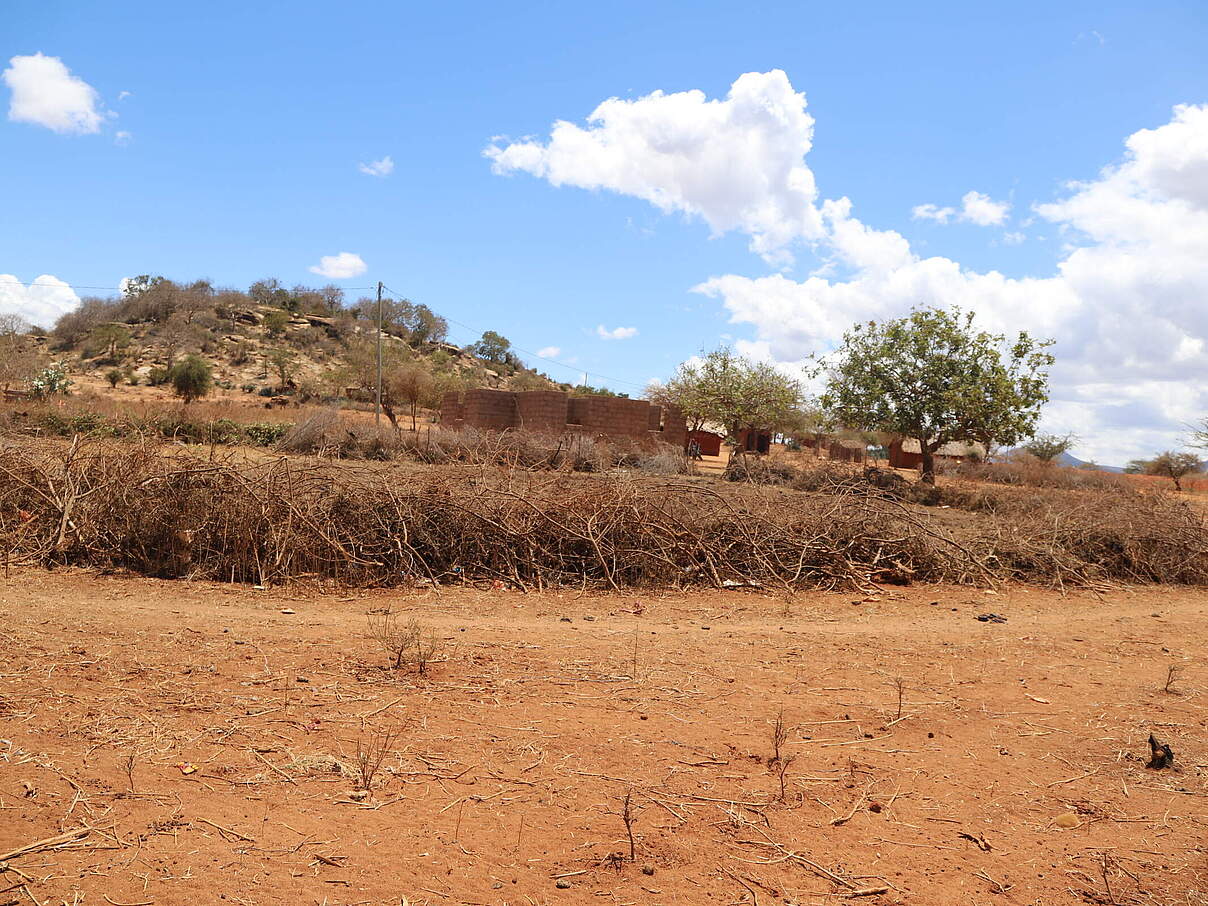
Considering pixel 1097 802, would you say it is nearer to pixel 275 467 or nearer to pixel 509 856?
pixel 509 856

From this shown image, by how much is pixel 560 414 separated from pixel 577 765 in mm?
20173

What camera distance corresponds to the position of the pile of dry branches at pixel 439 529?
27.2 feet

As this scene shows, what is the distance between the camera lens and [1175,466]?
A: 38.4 meters

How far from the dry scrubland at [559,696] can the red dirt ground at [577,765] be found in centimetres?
2

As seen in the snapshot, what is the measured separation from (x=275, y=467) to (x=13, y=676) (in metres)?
4.07

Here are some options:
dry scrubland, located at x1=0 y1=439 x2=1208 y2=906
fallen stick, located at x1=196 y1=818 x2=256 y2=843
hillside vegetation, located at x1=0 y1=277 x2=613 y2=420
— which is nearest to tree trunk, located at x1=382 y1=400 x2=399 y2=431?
hillside vegetation, located at x1=0 y1=277 x2=613 y2=420

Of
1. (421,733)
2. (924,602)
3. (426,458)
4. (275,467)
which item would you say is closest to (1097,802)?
(421,733)

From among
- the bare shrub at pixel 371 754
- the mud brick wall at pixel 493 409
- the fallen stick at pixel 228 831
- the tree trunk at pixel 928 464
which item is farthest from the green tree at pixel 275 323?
the fallen stick at pixel 228 831

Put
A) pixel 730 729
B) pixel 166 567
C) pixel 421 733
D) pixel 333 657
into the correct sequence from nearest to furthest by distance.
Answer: pixel 421 733 → pixel 730 729 → pixel 333 657 → pixel 166 567

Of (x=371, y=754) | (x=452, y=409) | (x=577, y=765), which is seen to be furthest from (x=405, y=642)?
(x=452, y=409)

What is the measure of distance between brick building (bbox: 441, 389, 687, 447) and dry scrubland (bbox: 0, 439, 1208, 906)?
1385cm

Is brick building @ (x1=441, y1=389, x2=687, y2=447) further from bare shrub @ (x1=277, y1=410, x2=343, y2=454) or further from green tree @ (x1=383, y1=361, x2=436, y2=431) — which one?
green tree @ (x1=383, y1=361, x2=436, y2=431)

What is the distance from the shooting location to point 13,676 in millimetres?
4836

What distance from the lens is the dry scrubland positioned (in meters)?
3.18
